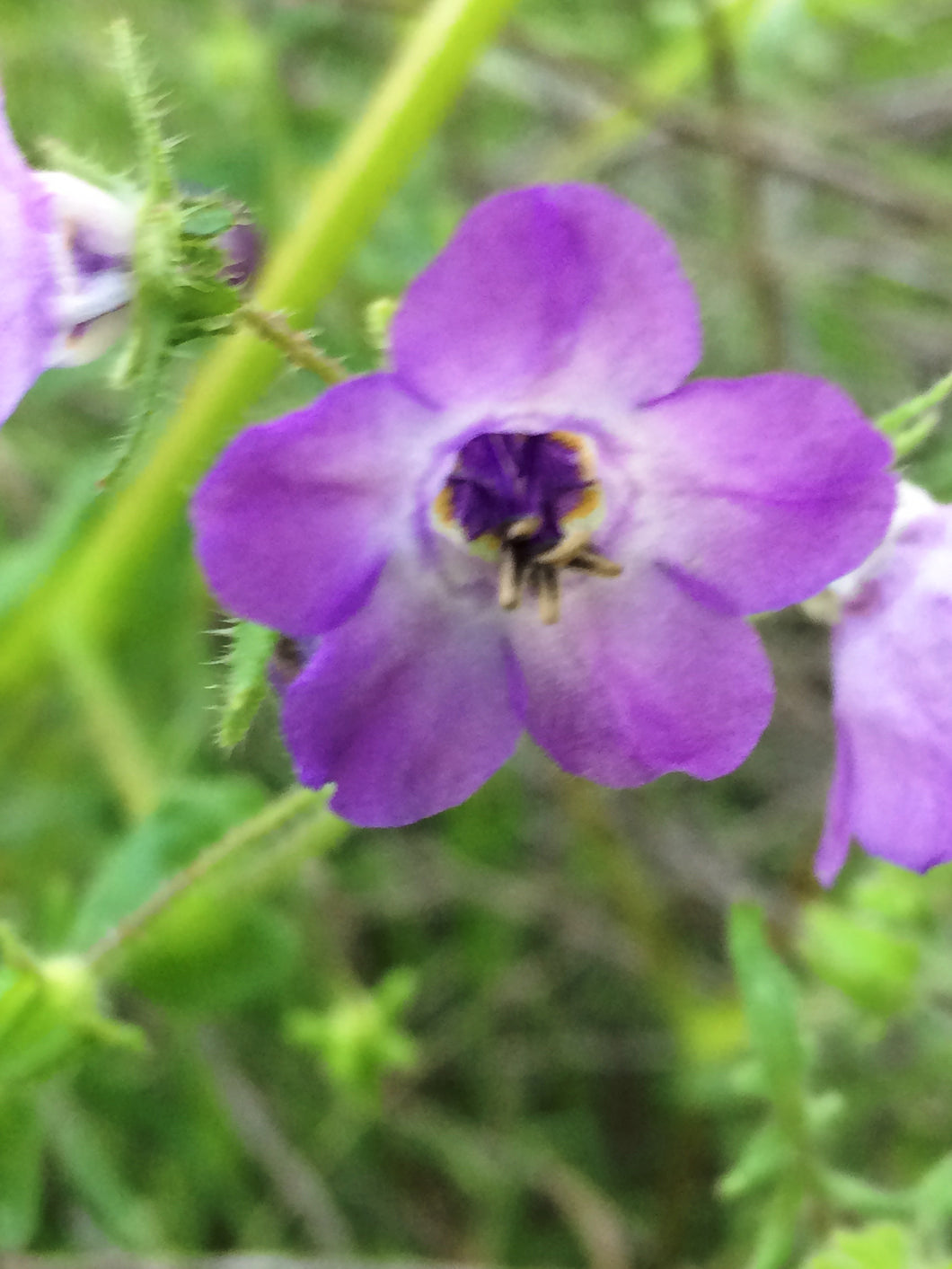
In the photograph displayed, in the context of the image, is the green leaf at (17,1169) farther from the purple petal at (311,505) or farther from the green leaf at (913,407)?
the green leaf at (913,407)

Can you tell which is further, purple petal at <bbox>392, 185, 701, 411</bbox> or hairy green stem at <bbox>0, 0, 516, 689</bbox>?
hairy green stem at <bbox>0, 0, 516, 689</bbox>

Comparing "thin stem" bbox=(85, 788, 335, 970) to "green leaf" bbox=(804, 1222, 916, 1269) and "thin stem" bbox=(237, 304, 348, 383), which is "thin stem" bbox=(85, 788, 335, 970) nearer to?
"thin stem" bbox=(237, 304, 348, 383)

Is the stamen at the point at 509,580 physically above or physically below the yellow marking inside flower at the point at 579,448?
below

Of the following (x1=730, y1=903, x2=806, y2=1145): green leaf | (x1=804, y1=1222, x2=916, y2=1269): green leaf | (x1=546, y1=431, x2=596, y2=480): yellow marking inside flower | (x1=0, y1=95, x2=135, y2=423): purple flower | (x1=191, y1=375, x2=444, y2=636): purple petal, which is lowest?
(x1=804, y1=1222, x2=916, y2=1269): green leaf

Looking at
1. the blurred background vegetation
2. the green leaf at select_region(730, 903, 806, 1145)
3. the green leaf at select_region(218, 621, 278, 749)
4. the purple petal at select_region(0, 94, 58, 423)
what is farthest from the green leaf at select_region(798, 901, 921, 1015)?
the purple petal at select_region(0, 94, 58, 423)

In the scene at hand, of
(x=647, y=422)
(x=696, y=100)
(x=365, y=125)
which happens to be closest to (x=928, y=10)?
(x=696, y=100)

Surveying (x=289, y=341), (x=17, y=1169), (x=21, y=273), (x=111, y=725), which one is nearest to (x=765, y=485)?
(x=289, y=341)

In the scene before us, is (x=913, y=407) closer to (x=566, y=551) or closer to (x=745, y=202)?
(x=566, y=551)

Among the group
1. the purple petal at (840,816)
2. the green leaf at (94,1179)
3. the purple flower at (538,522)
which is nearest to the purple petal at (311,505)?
the purple flower at (538,522)
